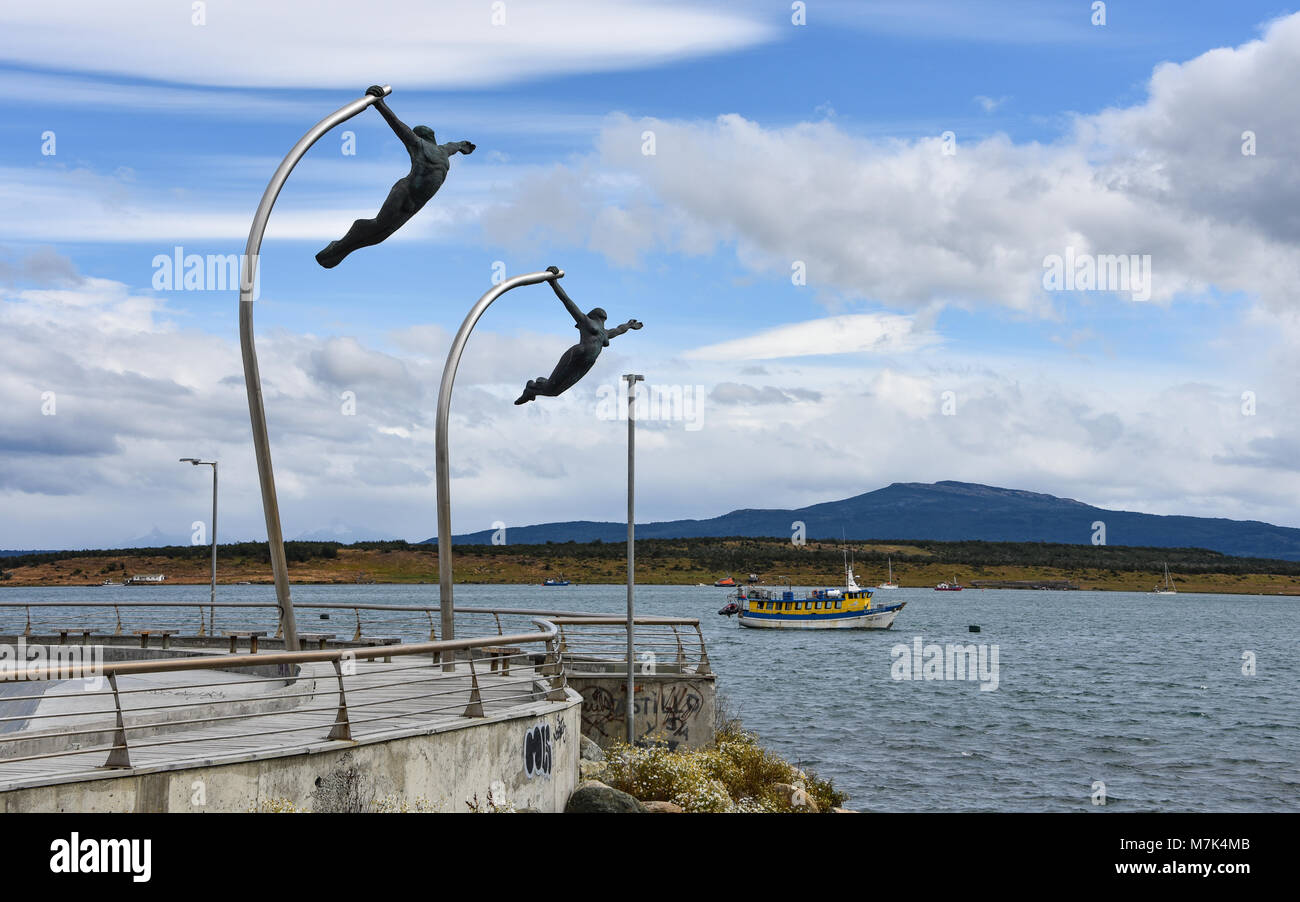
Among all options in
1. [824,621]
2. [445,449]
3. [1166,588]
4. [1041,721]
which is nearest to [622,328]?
[445,449]

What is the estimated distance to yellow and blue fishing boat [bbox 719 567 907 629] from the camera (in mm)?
104438

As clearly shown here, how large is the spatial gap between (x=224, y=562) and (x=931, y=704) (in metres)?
137

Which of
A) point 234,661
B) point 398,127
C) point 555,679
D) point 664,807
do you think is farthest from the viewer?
point 555,679

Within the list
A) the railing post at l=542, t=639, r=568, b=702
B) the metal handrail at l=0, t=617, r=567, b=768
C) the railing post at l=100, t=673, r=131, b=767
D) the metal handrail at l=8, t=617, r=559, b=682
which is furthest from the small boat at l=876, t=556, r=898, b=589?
the railing post at l=100, t=673, r=131, b=767

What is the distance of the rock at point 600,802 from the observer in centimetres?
1405

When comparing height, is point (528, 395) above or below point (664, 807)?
above

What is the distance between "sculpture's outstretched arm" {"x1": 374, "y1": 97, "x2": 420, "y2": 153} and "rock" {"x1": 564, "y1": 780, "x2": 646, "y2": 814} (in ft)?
27.9

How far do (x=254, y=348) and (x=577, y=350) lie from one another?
6393 millimetres

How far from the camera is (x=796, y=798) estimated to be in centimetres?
1900

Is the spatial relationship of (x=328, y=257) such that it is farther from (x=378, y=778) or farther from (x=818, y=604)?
(x=818, y=604)

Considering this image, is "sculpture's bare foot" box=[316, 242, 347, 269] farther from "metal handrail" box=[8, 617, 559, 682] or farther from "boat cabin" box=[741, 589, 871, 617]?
"boat cabin" box=[741, 589, 871, 617]
